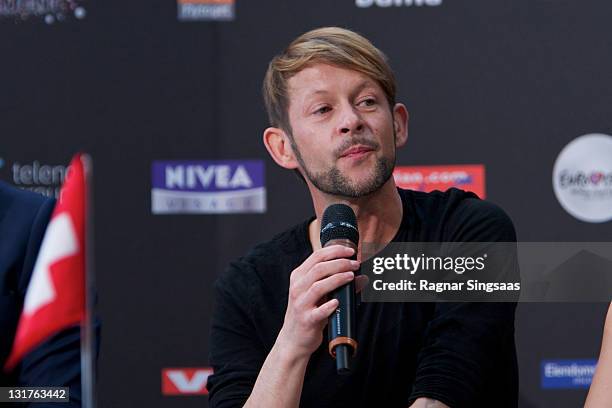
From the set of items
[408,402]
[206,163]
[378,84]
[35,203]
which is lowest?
[408,402]

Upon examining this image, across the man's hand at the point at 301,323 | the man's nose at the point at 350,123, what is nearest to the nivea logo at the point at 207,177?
the man's nose at the point at 350,123

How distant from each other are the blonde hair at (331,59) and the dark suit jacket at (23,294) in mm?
565

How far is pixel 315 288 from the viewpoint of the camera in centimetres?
134

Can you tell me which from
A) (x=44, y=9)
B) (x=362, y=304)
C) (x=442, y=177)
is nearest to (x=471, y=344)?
(x=362, y=304)

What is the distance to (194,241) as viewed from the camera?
108 inches

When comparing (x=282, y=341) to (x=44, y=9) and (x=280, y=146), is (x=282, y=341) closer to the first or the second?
(x=280, y=146)

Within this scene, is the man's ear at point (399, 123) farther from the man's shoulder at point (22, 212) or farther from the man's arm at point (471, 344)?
the man's shoulder at point (22, 212)

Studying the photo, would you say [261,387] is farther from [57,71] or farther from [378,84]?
[57,71]

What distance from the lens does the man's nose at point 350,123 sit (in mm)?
1700

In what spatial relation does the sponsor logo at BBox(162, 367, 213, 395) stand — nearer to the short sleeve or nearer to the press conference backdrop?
the press conference backdrop

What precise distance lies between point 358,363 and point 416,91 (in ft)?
3.96

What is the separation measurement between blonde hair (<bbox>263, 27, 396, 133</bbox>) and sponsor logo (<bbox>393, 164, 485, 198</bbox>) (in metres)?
0.86

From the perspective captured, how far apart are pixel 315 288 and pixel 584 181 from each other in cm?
153

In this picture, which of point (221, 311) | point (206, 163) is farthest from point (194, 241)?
point (221, 311)
